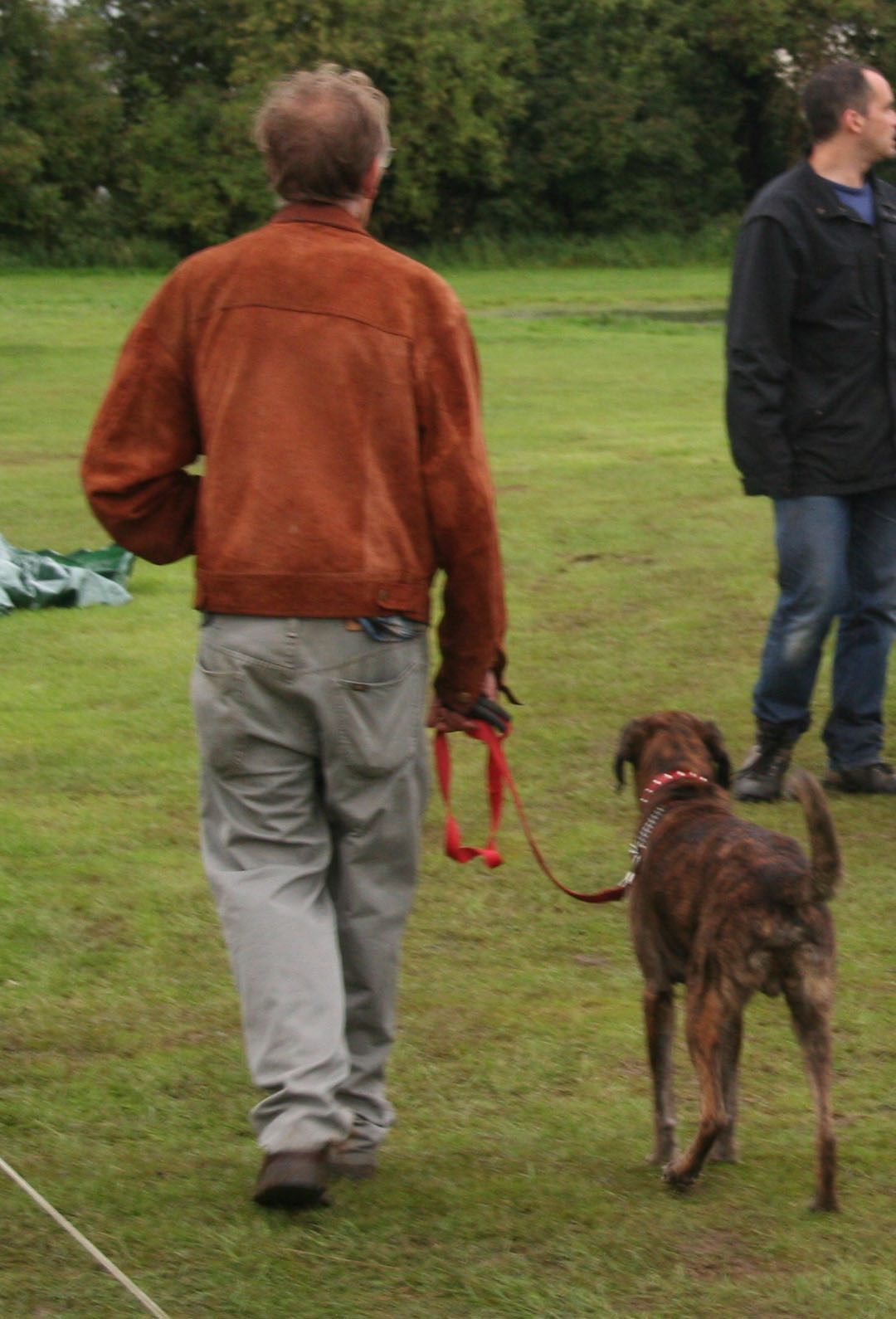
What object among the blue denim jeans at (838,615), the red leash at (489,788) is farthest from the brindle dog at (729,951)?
the blue denim jeans at (838,615)

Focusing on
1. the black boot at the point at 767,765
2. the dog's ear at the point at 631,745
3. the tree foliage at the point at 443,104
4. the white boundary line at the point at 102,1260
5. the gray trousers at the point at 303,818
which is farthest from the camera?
the tree foliage at the point at 443,104

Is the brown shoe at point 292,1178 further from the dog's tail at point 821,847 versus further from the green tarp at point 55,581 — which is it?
the green tarp at point 55,581

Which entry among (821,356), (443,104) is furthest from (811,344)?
(443,104)

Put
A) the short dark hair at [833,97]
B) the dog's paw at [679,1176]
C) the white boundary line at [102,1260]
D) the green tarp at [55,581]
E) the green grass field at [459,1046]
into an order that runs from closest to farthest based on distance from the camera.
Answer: the white boundary line at [102,1260] < the green grass field at [459,1046] < the dog's paw at [679,1176] < the short dark hair at [833,97] < the green tarp at [55,581]

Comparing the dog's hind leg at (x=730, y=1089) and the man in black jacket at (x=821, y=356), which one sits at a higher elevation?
the man in black jacket at (x=821, y=356)

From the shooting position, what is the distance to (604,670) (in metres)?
8.04

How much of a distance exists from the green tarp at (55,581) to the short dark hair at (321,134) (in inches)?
235

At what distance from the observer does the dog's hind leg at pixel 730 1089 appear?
3.43 meters

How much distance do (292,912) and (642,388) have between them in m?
15.0

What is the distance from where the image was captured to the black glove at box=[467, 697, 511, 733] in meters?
3.67

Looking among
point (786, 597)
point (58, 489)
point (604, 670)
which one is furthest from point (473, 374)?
point (58, 489)

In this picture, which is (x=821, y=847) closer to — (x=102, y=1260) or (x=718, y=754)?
(x=718, y=754)

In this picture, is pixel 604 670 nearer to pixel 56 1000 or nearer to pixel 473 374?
pixel 56 1000

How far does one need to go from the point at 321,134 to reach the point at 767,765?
3.57 meters
